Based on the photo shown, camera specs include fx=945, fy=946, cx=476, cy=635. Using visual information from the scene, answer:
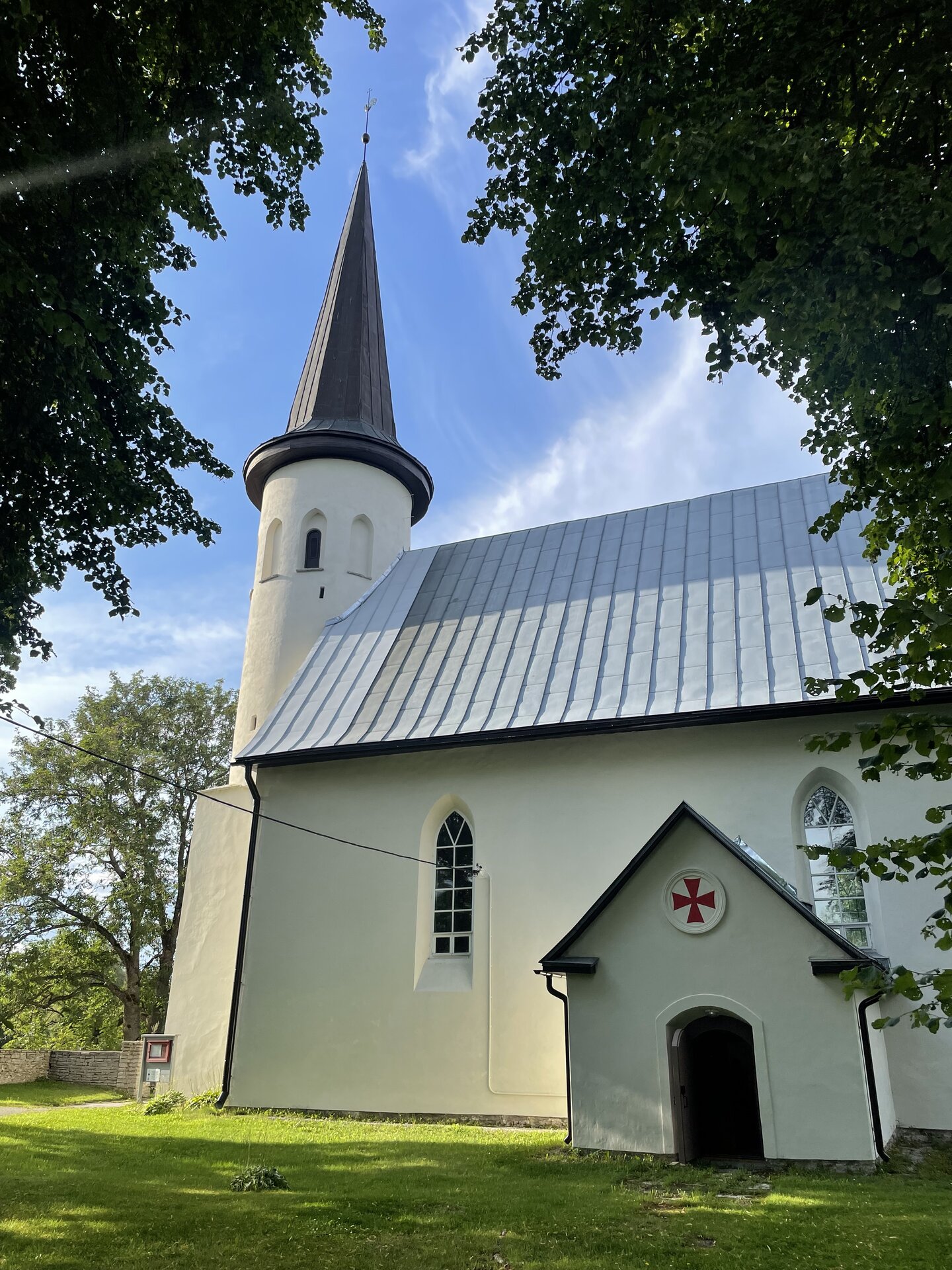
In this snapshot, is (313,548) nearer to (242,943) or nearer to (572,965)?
(242,943)

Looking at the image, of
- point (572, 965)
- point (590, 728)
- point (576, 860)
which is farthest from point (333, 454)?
point (572, 965)

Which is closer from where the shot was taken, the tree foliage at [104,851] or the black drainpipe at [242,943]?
the black drainpipe at [242,943]

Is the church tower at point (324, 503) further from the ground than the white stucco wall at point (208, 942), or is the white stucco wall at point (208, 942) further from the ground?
the church tower at point (324, 503)

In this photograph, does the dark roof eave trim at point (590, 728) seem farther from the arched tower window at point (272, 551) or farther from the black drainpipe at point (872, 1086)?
the arched tower window at point (272, 551)

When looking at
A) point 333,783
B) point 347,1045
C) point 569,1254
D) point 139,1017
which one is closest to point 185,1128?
point 347,1045

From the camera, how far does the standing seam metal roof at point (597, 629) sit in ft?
42.6

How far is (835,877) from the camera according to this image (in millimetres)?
11500

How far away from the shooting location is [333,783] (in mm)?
14727

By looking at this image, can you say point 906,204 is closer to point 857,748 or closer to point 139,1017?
point 857,748

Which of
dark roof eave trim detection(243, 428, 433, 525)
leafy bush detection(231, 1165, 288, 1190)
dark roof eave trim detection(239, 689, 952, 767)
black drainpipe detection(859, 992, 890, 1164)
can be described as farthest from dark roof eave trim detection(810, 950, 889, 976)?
dark roof eave trim detection(243, 428, 433, 525)

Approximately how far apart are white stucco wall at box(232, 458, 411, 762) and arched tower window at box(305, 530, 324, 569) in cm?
11

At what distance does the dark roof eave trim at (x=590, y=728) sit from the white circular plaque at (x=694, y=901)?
2.59 m

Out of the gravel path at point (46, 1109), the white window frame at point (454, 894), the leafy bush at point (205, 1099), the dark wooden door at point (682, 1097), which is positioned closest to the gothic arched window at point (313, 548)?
the white window frame at point (454, 894)

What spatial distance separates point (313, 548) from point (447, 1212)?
1432 cm
